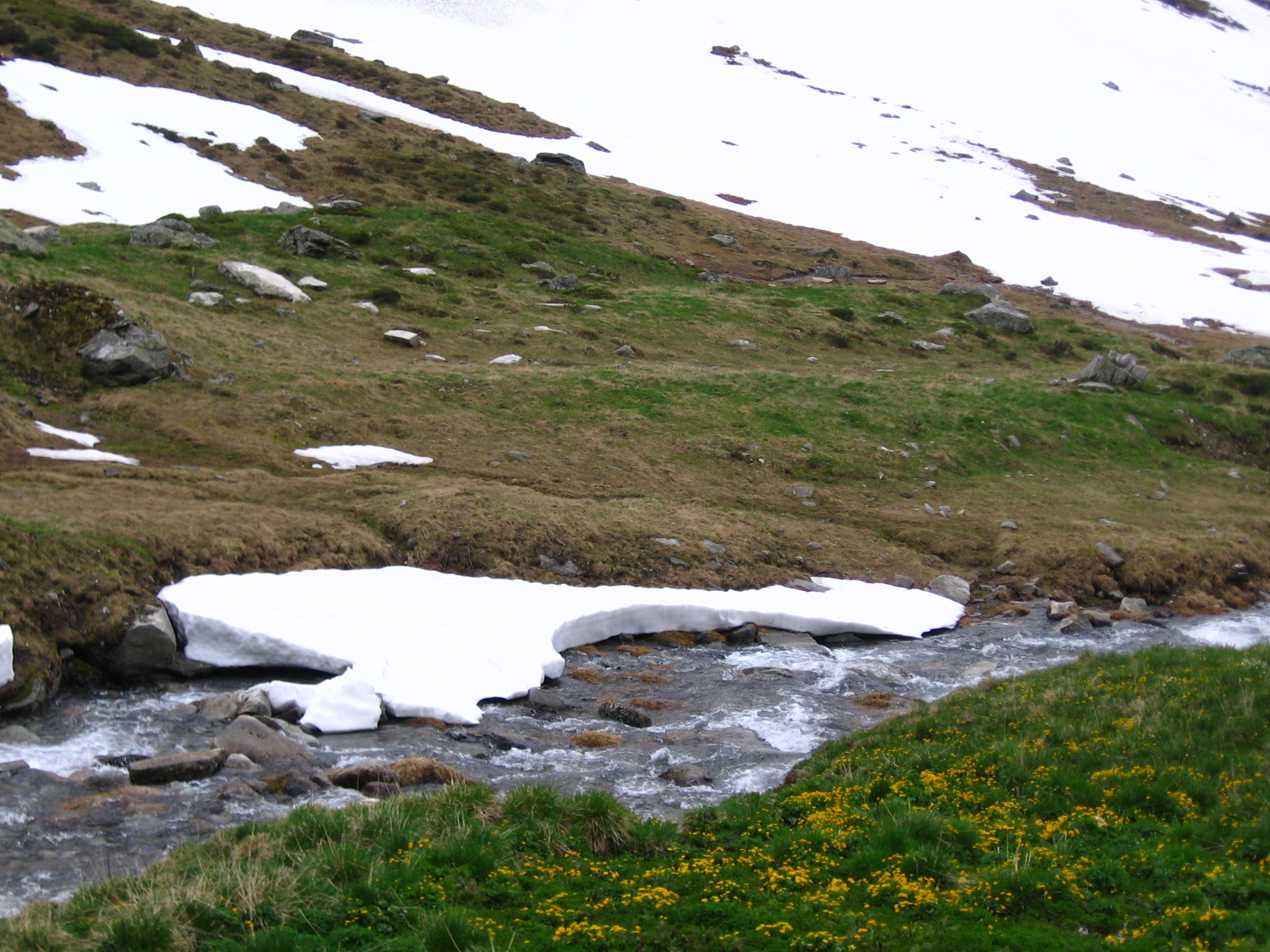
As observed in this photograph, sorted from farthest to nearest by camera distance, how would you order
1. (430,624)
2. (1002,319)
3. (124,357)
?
(1002,319) → (124,357) → (430,624)

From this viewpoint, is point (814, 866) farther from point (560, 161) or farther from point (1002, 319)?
point (560, 161)

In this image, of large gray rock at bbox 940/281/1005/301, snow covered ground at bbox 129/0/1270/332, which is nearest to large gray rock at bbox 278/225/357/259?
large gray rock at bbox 940/281/1005/301

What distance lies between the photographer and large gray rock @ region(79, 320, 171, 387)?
990 inches

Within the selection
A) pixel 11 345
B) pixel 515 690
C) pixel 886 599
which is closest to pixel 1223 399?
pixel 886 599

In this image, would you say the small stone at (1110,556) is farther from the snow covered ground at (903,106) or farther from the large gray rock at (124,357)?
the snow covered ground at (903,106)

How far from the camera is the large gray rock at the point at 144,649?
1461cm

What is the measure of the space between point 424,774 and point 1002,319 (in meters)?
45.8

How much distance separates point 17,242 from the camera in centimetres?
2955

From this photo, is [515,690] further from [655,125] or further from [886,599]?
[655,125]

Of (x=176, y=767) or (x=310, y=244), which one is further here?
(x=310, y=244)

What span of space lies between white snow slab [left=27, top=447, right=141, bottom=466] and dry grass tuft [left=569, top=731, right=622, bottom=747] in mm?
12670

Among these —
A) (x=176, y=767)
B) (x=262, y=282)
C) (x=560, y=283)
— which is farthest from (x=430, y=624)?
(x=560, y=283)

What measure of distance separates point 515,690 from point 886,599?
32.4 feet

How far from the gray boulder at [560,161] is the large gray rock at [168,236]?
37069 millimetres
